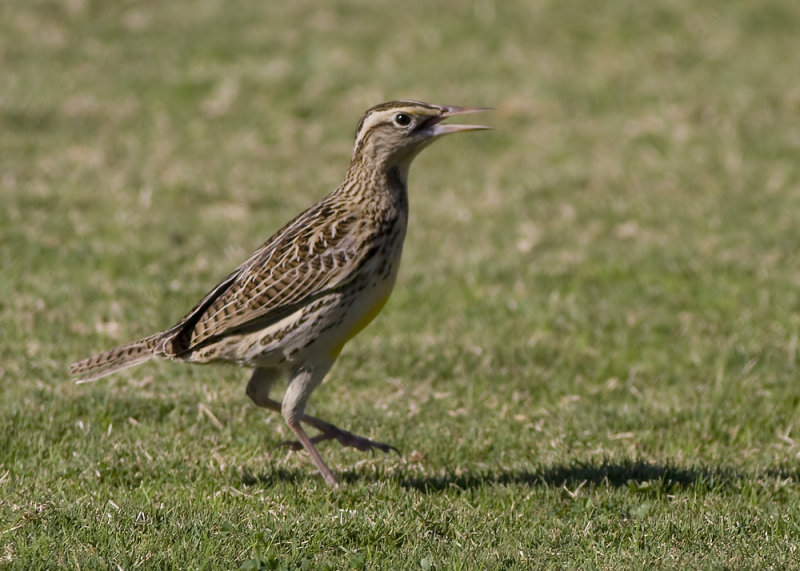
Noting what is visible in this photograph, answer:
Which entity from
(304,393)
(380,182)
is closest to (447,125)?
(380,182)

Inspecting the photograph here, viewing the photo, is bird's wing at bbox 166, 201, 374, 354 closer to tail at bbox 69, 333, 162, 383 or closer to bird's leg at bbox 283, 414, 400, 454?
tail at bbox 69, 333, 162, 383

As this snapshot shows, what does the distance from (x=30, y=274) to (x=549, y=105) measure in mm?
7726

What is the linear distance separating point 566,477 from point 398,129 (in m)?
2.17

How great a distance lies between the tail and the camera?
739 centimetres

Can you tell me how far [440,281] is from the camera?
1144 centimetres

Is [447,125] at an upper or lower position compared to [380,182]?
upper

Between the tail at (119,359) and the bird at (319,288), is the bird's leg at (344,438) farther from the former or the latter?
the tail at (119,359)

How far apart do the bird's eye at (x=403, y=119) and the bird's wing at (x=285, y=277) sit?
Result: 570mm

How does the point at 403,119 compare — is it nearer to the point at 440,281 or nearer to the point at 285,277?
the point at 285,277

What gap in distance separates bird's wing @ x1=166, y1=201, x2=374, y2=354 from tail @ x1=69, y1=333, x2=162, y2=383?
15 cm

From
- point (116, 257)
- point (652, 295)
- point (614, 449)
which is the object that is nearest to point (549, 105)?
point (652, 295)

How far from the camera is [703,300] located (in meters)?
11.0

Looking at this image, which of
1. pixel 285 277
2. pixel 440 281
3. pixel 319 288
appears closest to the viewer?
pixel 319 288

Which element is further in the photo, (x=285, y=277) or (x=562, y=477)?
(x=562, y=477)
